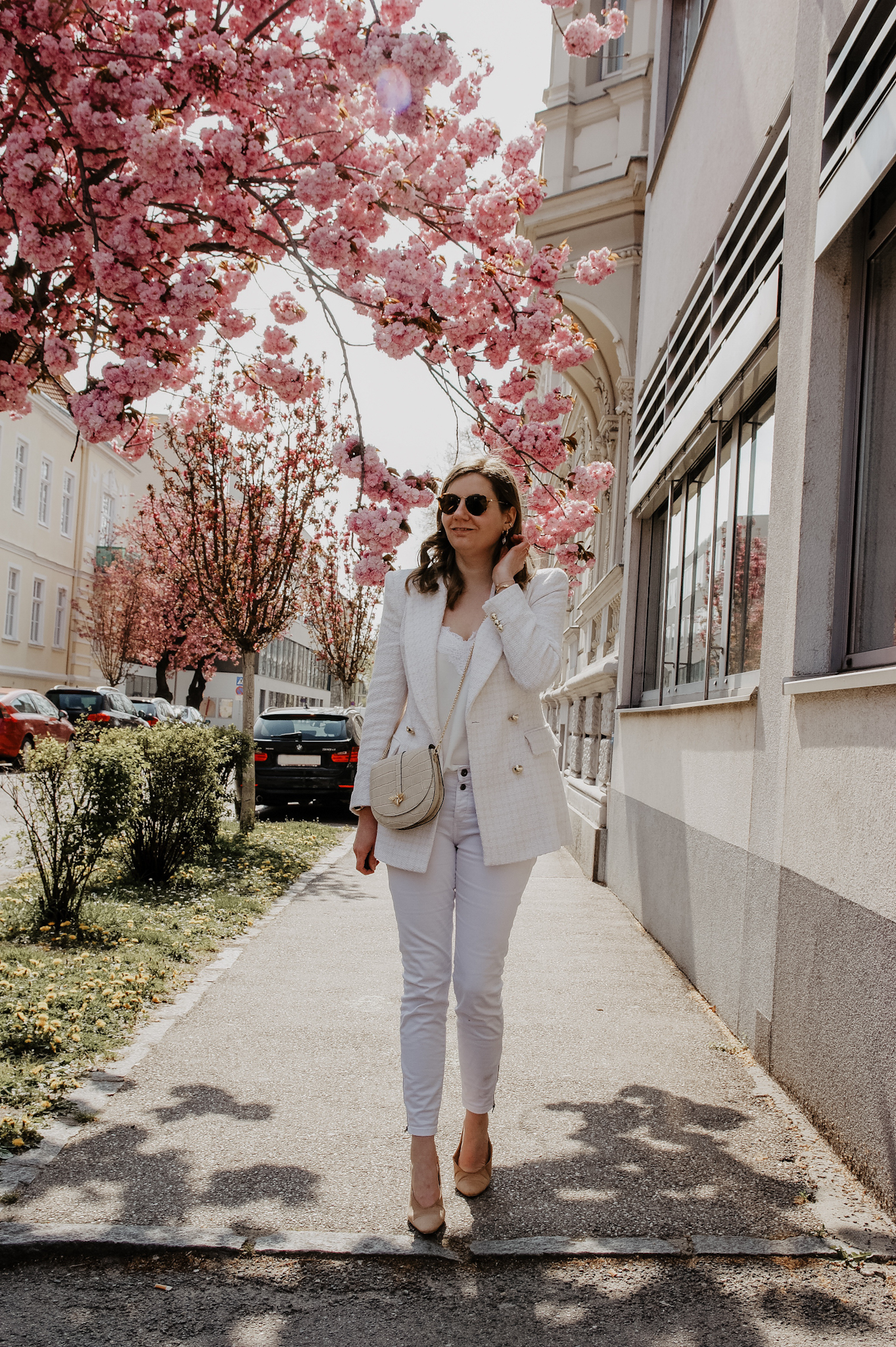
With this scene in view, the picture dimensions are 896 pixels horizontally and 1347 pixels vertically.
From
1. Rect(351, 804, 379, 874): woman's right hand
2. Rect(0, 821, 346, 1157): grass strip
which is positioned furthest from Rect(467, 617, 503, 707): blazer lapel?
Rect(0, 821, 346, 1157): grass strip

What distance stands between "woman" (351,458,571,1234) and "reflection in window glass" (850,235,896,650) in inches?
45.8

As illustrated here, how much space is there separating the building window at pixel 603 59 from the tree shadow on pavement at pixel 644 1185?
11.4m

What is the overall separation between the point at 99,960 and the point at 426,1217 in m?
3.28

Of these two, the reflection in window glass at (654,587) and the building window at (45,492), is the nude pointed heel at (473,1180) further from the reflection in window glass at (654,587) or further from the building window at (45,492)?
the building window at (45,492)

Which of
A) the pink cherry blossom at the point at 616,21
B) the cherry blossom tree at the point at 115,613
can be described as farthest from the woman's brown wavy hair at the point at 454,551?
the cherry blossom tree at the point at 115,613

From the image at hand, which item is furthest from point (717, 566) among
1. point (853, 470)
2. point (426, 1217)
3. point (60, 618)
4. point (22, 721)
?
point (60, 618)

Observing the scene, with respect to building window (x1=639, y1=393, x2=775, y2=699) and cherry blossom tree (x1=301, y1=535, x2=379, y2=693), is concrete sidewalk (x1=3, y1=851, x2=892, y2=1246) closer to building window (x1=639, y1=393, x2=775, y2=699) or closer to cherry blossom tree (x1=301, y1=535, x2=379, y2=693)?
building window (x1=639, y1=393, x2=775, y2=699)

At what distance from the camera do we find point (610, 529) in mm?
12695

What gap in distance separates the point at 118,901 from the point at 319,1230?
16.8ft

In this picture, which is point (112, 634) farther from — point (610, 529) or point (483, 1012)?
point (483, 1012)

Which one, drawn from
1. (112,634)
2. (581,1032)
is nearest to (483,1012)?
(581,1032)

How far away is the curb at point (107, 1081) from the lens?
128 inches

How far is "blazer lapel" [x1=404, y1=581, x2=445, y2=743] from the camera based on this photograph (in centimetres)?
324

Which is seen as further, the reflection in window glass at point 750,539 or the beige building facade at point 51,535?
the beige building facade at point 51,535
